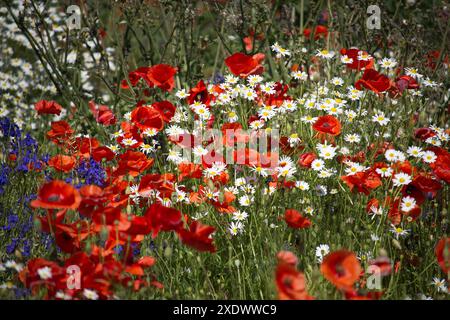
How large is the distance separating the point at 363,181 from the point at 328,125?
1.01ft

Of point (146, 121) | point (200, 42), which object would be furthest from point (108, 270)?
point (200, 42)

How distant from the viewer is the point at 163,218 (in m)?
1.72

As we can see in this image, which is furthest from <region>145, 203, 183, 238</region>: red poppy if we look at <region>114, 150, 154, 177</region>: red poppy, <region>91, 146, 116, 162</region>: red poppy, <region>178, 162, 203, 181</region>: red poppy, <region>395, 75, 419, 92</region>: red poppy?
<region>395, 75, 419, 92</region>: red poppy

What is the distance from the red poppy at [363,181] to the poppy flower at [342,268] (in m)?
0.53

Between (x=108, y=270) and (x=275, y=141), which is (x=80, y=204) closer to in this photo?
(x=108, y=270)

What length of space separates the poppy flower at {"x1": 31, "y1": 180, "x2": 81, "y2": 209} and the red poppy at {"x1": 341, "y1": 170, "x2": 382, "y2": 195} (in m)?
0.87

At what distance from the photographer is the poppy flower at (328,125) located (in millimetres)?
2338

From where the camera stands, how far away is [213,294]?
6.99ft

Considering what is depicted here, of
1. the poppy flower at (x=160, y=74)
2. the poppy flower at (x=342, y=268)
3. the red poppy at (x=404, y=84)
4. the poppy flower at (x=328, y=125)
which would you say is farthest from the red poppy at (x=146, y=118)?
the poppy flower at (x=342, y=268)

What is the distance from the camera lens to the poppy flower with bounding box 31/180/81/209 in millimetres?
1696

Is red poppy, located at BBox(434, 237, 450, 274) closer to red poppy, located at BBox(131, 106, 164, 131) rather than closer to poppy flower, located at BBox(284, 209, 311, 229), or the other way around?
poppy flower, located at BBox(284, 209, 311, 229)

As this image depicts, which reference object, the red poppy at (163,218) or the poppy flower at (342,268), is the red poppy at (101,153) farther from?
the poppy flower at (342,268)
